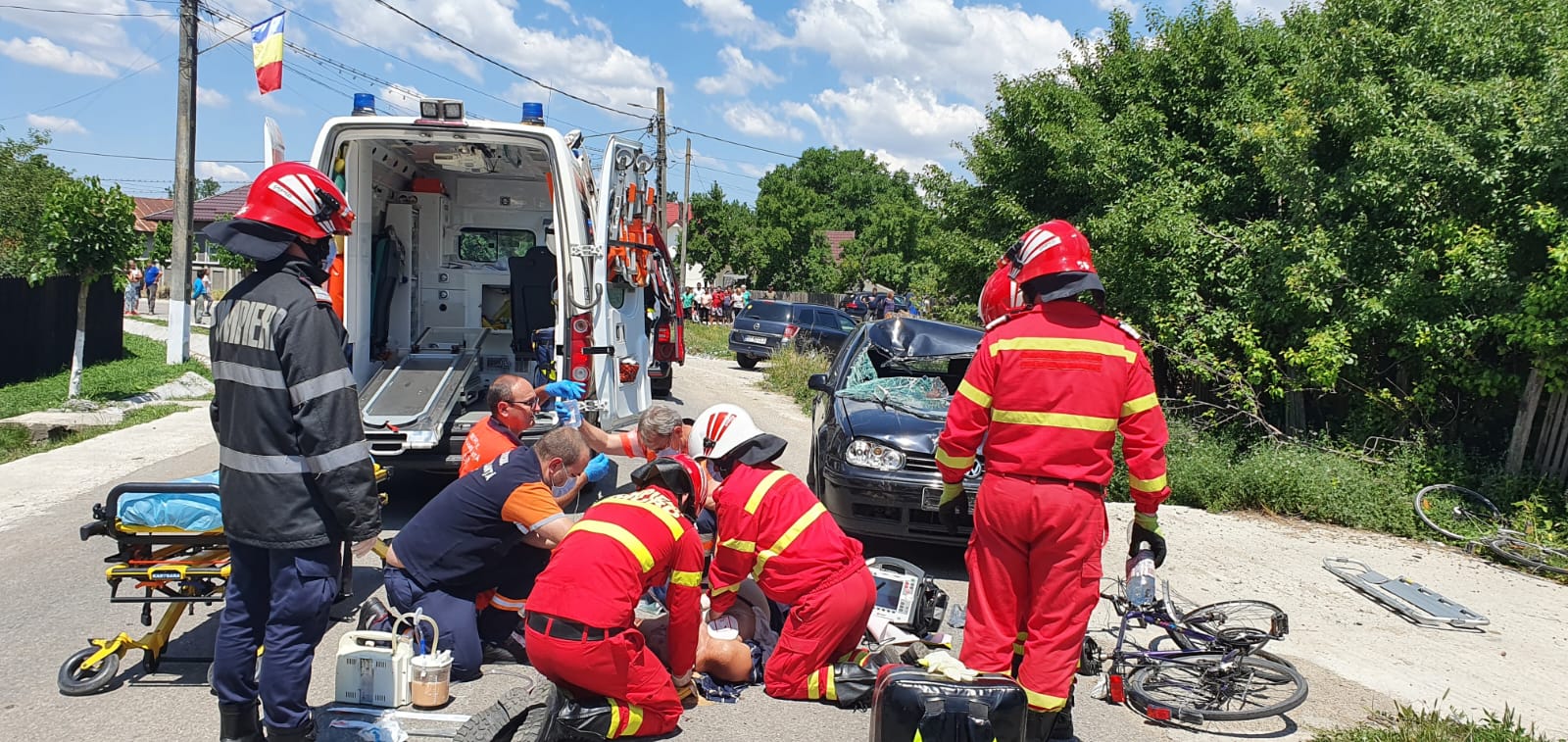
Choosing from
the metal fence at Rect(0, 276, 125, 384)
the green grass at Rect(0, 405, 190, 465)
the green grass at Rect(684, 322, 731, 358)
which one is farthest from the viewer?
the green grass at Rect(684, 322, 731, 358)

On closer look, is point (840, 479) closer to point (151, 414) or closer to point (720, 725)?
point (720, 725)

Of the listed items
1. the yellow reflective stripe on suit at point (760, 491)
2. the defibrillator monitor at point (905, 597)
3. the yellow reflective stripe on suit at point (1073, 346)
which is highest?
the yellow reflective stripe on suit at point (1073, 346)

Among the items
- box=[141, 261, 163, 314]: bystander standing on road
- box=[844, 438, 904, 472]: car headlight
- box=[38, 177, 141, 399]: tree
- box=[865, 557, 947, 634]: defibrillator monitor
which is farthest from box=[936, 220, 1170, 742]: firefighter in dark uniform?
box=[141, 261, 163, 314]: bystander standing on road

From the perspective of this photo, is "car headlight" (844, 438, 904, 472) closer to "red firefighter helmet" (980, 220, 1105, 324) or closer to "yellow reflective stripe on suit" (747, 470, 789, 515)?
"yellow reflective stripe on suit" (747, 470, 789, 515)

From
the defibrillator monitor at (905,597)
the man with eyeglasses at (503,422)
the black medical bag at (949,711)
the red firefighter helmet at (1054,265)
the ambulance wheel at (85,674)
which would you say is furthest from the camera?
the man with eyeglasses at (503,422)

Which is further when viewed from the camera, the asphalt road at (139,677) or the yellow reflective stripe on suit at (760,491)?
the yellow reflective stripe on suit at (760,491)

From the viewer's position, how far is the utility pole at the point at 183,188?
57.2 feet

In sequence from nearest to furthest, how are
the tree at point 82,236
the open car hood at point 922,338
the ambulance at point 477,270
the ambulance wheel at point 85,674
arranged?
the ambulance wheel at point 85,674 → the ambulance at point 477,270 → the open car hood at point 922,338 → the tree at point 82,236

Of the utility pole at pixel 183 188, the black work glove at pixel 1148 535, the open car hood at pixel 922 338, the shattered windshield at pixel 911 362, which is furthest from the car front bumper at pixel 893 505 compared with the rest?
the utility pole at pixel 183 188

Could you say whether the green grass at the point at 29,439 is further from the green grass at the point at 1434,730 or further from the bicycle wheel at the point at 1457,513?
the bicycle wheel at the point at 1457,513

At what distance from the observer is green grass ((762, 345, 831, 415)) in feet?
59.2

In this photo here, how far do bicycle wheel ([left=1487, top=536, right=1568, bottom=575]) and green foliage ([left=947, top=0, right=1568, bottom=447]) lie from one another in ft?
4.41

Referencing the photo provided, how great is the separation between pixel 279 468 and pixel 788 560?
2059 mm

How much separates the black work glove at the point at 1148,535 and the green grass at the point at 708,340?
23.3m
